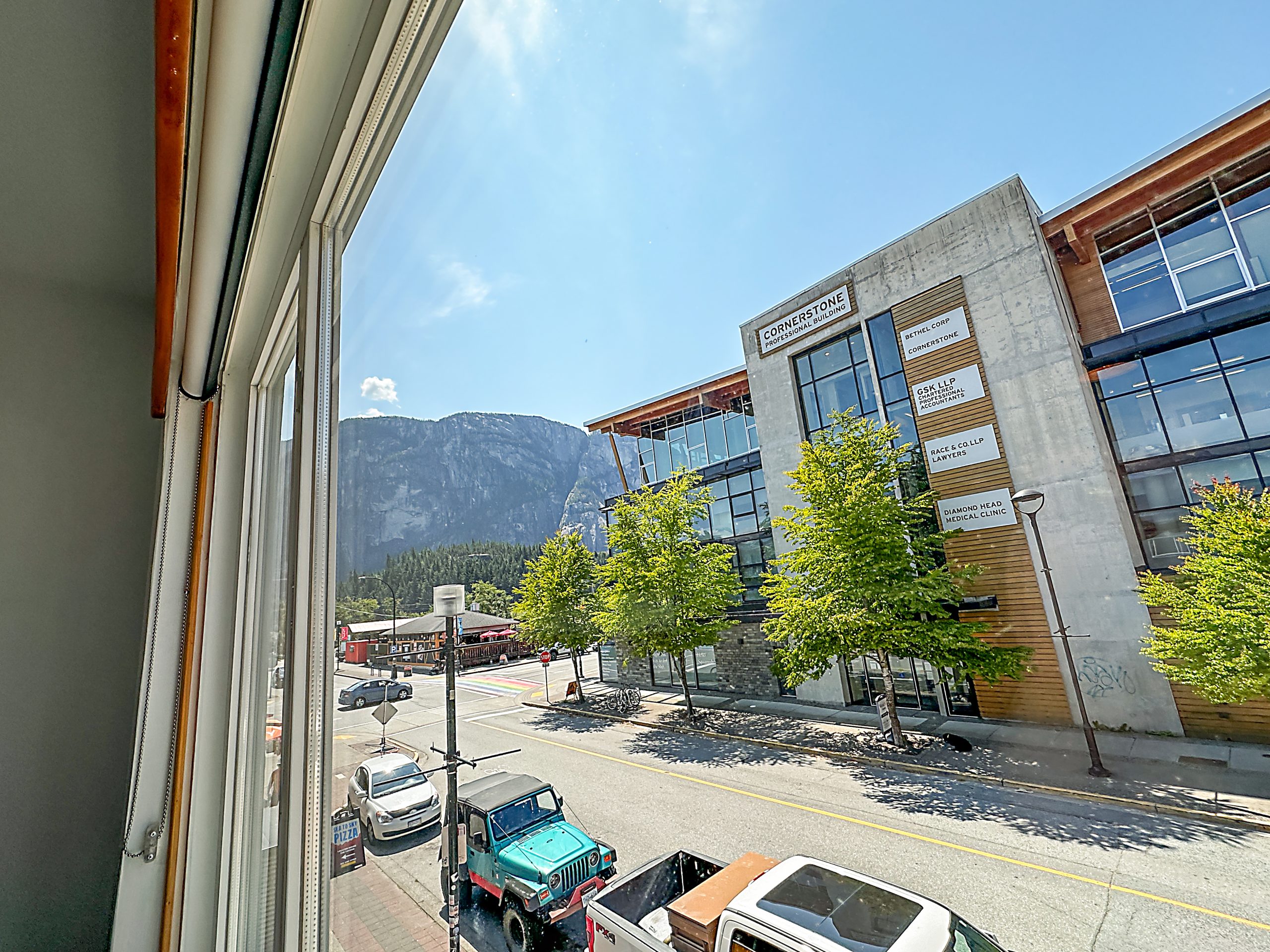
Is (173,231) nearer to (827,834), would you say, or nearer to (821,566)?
(827,834)

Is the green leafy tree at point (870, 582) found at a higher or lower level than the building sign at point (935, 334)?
lower

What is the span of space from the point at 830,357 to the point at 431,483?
185 inches

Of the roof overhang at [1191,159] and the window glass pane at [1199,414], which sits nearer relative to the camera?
the roof overhang at [1191,159]

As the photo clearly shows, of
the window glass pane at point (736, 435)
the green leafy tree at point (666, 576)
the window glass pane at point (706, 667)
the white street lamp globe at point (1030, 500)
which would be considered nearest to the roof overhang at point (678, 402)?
the window glass pane at point (736, 435)

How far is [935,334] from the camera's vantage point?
4.11 metres

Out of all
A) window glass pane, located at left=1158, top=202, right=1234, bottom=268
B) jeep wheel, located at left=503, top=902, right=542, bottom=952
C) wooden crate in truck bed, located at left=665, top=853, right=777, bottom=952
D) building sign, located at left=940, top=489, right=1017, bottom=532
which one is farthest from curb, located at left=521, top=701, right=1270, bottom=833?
building sign, located at left=940, top=489, right=1017, bottom=532

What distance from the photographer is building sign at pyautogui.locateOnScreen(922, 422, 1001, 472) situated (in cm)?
368

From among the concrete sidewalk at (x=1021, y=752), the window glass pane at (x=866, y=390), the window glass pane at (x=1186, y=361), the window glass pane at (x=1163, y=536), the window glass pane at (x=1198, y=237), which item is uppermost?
the window glass pane at (x=866, y=390)

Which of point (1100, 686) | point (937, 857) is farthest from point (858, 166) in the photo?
point (1100, 686)

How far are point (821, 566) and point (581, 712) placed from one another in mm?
2740

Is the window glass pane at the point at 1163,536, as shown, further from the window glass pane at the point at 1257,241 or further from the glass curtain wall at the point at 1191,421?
the window glass pane at the point at 1257,241

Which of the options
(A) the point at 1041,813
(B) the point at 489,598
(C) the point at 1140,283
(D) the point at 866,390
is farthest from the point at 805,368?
(B) the point at 489,598

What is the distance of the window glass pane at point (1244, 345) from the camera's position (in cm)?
95

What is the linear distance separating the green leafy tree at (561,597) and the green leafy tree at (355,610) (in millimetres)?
321
